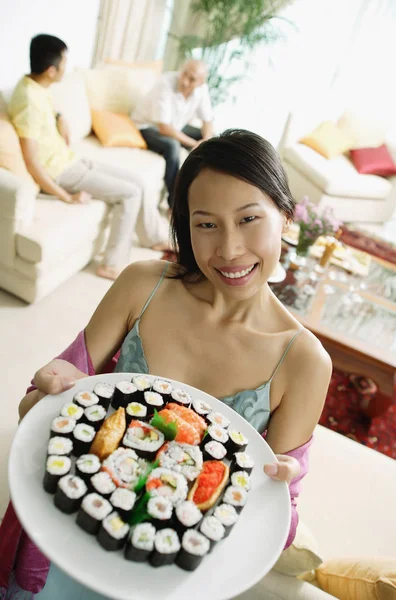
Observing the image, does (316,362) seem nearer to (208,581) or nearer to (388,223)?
(208,581)

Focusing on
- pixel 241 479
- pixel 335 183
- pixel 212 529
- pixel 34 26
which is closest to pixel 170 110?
pixel 34 26

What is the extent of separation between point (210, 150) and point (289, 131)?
4.64m

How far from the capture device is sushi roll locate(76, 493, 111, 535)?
2.47ft

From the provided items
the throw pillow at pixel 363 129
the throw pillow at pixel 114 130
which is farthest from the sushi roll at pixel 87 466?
the throw pillow at pixel 363 129

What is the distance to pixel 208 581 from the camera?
729 millimetres

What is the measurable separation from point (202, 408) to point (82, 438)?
26 cm

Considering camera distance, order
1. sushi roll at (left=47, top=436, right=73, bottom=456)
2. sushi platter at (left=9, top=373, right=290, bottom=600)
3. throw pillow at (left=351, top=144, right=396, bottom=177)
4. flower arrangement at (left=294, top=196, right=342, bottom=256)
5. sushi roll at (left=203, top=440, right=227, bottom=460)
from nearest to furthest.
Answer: sushi platter at (left=9, top=373, right=290, bottom=600) → sushi roll at (left=47, top=436, right=73, bottom=456) → sushi roll at (left=203, top=440, right=227, bottom=460) → flower arrangement at (left=294, top=196, right=342, bottom=256) → throw pillow at (left=351, top=144, right=396, bottom=177)

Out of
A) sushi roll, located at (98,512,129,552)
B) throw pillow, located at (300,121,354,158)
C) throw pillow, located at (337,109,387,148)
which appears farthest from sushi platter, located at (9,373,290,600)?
throw pillow, located at (337,109,387,148)

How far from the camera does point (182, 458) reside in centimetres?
91

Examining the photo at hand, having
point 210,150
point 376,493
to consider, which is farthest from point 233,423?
point 376,493

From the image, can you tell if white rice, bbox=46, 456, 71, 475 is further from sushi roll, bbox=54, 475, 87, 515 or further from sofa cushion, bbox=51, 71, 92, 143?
sofa cushion, bbox=51, 71, 92, 143

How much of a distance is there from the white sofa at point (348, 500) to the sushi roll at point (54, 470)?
2.81 ft

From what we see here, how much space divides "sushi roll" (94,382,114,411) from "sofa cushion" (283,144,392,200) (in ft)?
14.1

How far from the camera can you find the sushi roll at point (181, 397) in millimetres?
1010
